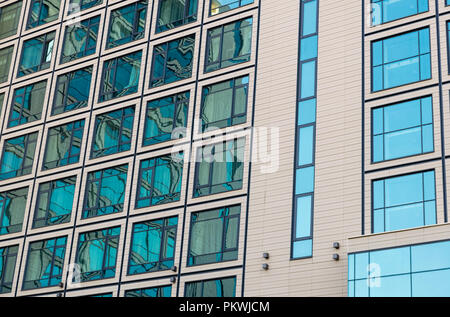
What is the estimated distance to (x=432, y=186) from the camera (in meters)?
34.4

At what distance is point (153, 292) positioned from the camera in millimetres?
39969

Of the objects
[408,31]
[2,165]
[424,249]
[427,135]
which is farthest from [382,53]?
[2,165]

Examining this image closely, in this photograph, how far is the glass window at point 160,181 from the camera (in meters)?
41.8

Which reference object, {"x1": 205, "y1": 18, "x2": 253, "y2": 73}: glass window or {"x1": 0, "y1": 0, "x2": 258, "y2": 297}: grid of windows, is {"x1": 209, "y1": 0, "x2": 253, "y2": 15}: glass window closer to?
{"x1": 0, "y1": 0, "x2": 258, "y2": 297}: grid of windows

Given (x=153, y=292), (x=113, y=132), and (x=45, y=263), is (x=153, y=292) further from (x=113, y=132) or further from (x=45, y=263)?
(x=113, y=132)

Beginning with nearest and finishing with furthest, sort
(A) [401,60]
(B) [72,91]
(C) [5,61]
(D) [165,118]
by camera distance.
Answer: (A) [401,60], (D) [165,118], (B) [72,91], (C) [5,61]

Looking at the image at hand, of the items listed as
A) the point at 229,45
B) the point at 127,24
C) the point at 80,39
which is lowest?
the point at 229,45

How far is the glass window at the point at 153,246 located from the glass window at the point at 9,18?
1979cm

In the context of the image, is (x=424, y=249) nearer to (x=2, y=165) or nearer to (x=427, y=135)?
(x=427, y=135)

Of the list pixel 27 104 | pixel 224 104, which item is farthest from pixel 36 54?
pixel 224 104

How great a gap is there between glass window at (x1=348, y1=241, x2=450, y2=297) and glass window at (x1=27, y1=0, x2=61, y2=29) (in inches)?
→ 1113

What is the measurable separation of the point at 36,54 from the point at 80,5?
4.27m

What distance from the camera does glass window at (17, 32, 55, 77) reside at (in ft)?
169

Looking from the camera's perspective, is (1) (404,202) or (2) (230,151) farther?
(2) (230,151)
